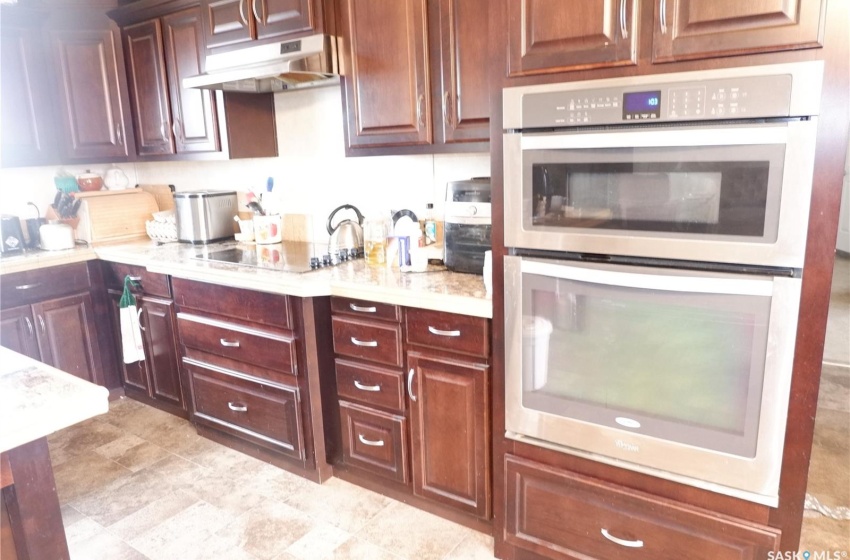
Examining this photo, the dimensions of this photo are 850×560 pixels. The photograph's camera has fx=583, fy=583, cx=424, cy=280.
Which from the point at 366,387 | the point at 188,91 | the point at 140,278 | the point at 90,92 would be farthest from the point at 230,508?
the point at 90,92

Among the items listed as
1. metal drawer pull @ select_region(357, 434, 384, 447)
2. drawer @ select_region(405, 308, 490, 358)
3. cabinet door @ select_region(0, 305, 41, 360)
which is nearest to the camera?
drawer @ select_region(405, 308, 490, 358)

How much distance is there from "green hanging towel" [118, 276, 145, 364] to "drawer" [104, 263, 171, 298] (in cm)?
5

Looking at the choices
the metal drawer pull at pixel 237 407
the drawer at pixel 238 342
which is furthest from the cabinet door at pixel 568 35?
the metal drawer pull at pixel 237 407

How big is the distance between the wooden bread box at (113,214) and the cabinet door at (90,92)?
0.82 feet

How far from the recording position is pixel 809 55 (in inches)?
50.0

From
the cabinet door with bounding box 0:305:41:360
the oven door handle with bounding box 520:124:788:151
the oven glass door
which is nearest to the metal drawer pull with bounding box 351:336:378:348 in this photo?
the oven glass door

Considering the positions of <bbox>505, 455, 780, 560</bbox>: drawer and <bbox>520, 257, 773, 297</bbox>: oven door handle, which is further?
<bbox>505, 455, 780, 560</bbox>: drawer

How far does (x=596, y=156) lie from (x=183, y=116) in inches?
95.5

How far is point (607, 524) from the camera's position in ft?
5.64

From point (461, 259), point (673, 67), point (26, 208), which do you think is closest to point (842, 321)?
point (461, 259)

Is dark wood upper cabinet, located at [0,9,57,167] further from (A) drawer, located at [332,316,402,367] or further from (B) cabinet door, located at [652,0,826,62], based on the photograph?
(B) cabinet door, located at [652,0,826,62]

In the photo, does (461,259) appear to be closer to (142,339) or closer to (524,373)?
(524,373)

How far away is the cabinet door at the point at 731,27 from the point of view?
4.14ft

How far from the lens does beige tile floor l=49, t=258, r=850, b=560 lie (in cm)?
208
